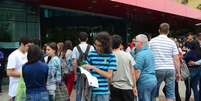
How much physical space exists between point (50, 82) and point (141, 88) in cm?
164

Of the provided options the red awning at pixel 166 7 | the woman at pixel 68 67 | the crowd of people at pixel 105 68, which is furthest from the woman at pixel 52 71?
the red awning at pixel 166 7

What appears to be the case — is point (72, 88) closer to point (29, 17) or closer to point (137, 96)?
point (137, 96)

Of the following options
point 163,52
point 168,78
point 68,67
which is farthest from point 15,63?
point 168,78

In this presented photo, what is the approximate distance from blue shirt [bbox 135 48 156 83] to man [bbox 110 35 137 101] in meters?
0.64

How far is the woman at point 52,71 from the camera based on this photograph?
9164mm

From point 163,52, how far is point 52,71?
2.26m

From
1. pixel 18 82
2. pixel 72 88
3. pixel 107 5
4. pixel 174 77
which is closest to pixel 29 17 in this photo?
pixel 107 5

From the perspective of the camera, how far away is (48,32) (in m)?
28.2

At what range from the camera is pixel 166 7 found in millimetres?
30625

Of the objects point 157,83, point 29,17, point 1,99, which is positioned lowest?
point 1,99

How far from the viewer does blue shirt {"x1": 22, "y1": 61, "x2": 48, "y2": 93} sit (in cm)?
723

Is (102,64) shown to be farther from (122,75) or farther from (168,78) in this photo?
(168,78)

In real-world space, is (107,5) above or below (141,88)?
above

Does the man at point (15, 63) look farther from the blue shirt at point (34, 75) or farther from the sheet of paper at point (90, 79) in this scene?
the sheet of paper at point (90, 79)
